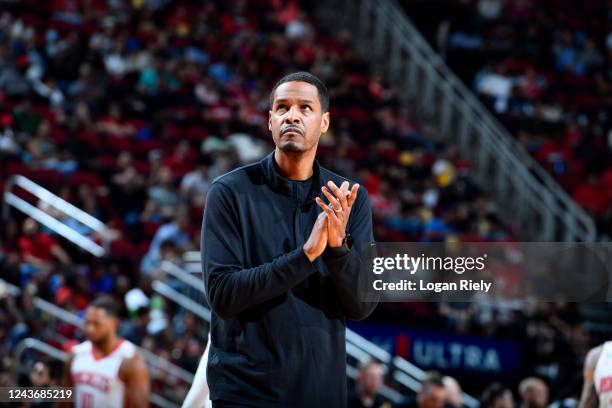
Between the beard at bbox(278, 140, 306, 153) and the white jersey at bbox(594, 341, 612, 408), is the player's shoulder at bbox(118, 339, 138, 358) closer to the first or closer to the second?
the white jersey at bbox(594, 341, 612, 408)

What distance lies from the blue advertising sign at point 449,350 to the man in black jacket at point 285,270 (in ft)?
27.5

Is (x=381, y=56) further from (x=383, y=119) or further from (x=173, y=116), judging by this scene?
(x=173, y=116)

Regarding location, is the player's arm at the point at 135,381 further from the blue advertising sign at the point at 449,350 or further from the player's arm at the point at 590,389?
the blue advertising sign at the point at 449,350

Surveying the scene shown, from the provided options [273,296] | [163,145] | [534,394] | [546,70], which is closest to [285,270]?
[273,296]

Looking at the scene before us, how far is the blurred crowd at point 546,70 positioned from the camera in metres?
16.7

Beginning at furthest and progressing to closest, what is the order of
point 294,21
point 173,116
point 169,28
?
point 294,21 → point 169,28 → point 173,116

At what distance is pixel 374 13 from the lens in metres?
19.7

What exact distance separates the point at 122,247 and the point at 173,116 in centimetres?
387

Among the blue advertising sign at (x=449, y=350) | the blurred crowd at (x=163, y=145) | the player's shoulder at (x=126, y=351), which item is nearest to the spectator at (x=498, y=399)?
the blue advertising sign at (x=449, y=350)

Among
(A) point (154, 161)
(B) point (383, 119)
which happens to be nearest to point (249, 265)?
(A) point (154, 161)

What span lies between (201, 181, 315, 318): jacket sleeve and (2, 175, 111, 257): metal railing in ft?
27.0

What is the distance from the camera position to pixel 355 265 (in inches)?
129

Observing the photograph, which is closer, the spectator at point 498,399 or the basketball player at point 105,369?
the basketball player at point 105,369

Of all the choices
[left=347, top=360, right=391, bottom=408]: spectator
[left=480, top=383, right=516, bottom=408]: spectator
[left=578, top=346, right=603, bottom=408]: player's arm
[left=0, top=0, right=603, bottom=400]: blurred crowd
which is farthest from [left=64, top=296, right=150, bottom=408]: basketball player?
[left=480, top=383, right=516, bottom=408]: spectator
